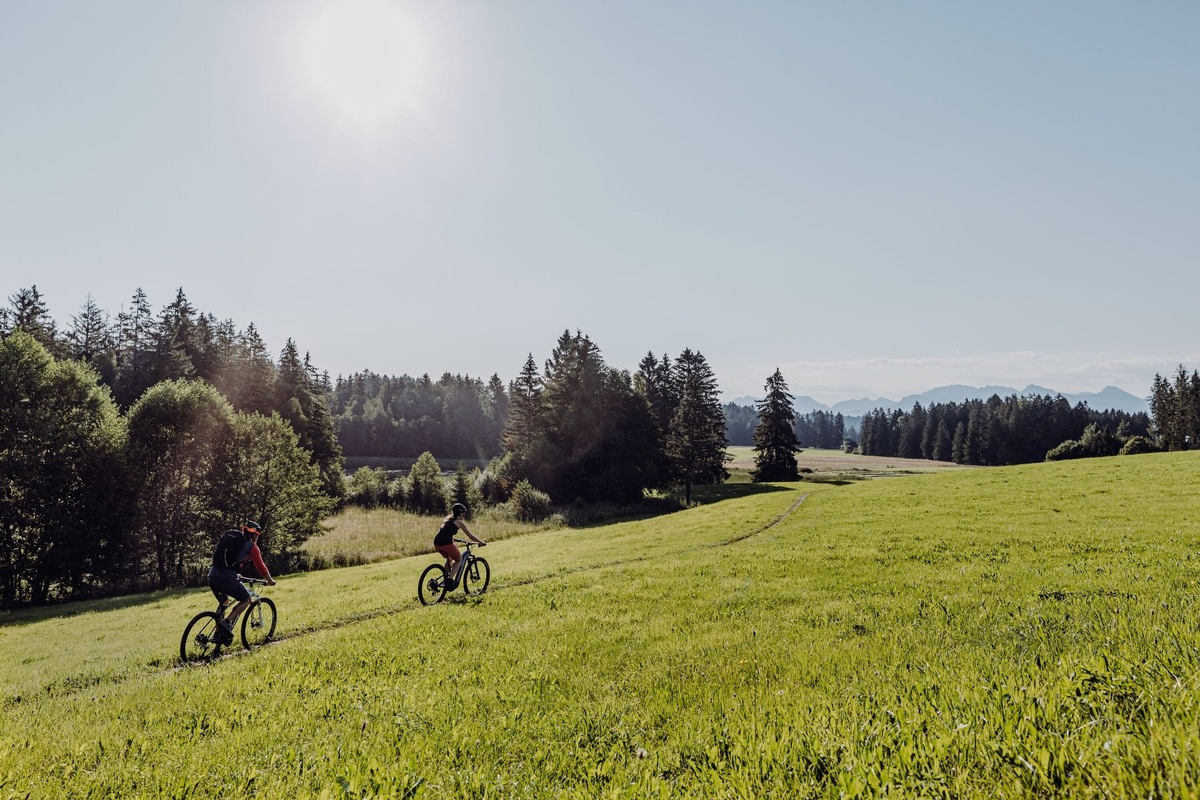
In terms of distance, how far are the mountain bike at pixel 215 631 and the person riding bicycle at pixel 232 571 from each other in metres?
0.16

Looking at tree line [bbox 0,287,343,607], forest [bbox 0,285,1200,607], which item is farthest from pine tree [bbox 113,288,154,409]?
Answer: tree line [bbox 0,287,343,607]

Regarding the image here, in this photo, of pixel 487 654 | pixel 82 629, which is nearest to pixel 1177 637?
pixel 487 654

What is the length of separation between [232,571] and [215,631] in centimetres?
137

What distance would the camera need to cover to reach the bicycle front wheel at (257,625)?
44.2 ft

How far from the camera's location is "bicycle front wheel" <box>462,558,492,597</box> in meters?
17.5

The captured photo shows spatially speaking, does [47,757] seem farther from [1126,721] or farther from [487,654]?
[1126,721]

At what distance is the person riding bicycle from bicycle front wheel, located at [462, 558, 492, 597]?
5771 millimetres

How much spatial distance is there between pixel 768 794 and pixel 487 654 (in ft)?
23.3

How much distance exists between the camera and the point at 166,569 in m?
35.4

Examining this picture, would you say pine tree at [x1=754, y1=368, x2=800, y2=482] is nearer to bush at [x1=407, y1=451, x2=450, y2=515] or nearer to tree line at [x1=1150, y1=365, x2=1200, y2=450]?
bush at [x1=407, y1=451, x2=450, y2=515]

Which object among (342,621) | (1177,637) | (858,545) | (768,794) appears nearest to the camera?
(768,794)

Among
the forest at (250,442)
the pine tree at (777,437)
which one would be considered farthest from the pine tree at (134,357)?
the pine tree at (777,437)

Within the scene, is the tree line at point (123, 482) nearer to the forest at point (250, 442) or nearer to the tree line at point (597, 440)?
the forest at point (250, 442)

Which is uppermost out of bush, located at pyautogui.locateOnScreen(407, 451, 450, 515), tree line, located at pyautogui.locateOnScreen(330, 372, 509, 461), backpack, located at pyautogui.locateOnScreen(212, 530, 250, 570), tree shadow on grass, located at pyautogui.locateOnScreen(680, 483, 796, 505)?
tree line, located at pyautogui.locateOnScreen(330, 372, 509, 461)
